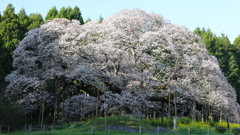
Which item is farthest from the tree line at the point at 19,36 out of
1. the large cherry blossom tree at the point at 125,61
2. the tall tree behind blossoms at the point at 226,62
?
the large cherry blossom tree at the point at 125,61

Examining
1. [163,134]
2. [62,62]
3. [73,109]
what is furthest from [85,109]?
[163,134]

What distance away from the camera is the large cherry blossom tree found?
28.4 m

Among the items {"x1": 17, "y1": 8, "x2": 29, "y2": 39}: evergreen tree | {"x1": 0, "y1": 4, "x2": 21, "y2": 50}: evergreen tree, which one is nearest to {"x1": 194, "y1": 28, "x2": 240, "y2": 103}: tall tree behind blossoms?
{"x1": 17, "y1": 8, "x2": 29, "y2": 39}: evergreen tree

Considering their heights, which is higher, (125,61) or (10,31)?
(10,31)

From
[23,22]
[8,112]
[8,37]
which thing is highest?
[23,22]

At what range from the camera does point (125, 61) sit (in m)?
29.8

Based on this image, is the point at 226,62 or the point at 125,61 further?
the point at 226,62

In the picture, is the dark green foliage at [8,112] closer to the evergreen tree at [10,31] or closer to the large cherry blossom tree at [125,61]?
the large cherry blossom tree at [125,61]

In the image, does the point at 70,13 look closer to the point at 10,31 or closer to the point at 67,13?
the point at 67,13

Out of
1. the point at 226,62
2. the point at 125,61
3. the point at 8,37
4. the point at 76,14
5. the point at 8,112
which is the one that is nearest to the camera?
the point at 8,112

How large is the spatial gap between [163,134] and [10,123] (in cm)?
1340

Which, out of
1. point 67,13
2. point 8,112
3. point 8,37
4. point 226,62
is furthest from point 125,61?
point 226,62

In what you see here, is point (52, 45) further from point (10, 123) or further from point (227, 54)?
point (227, 54)

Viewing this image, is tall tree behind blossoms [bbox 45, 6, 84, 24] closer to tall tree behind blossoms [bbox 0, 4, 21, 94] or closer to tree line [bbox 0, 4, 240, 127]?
tree line [bbox 0, 4, 240, 127]
